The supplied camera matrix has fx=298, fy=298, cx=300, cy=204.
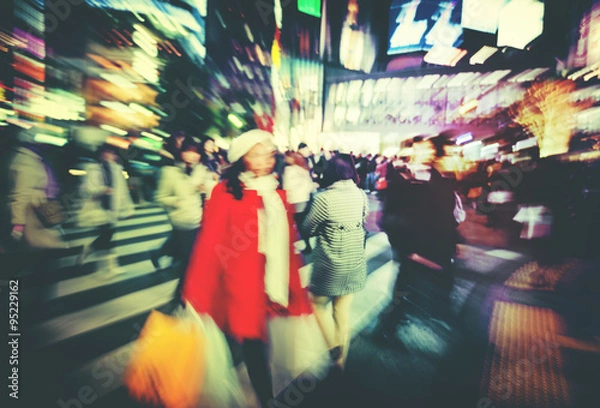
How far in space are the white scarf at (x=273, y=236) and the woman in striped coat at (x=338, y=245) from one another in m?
0.45

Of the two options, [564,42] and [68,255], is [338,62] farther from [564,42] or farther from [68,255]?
[68,255]

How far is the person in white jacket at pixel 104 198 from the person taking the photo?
4367mm

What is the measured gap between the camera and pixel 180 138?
3.95 meters

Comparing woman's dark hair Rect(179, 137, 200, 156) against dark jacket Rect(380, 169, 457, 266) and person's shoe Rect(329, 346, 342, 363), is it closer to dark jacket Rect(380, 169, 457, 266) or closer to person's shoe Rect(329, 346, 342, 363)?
dark jacket Rect(380, 169, 457, 266)

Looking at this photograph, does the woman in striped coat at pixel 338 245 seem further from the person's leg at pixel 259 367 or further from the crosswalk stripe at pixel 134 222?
the crosswalk stripe at pixel 134 222

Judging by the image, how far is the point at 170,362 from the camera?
1982 millimetres

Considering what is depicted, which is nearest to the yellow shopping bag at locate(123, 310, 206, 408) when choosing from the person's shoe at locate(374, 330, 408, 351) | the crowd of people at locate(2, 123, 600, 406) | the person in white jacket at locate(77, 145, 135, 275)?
the crowd of people at locate(2, 123, 600, 406)

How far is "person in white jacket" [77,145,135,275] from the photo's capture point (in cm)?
437

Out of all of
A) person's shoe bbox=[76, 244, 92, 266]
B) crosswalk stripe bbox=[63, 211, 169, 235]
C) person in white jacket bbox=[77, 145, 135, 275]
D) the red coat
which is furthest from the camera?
crosswalk stripe bbox=[63, 211, 169, 235]

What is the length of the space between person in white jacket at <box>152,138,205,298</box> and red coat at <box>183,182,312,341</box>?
1.97 m

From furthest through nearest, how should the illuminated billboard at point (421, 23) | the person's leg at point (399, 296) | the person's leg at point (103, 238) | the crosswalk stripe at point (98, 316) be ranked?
the illuminated billboard at point (421, 23) < the person's leg at point (103, 238) < the person's leg at point (399, 296) < the crosswalk stripe at point (98, 316)

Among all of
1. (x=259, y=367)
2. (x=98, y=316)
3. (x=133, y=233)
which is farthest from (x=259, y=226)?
(x=133, y=233)

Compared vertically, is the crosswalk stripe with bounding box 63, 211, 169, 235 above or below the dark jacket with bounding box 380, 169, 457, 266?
below

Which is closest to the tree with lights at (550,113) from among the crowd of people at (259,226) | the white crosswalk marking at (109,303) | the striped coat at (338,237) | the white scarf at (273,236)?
the white crosswalk marking at (109,303)
